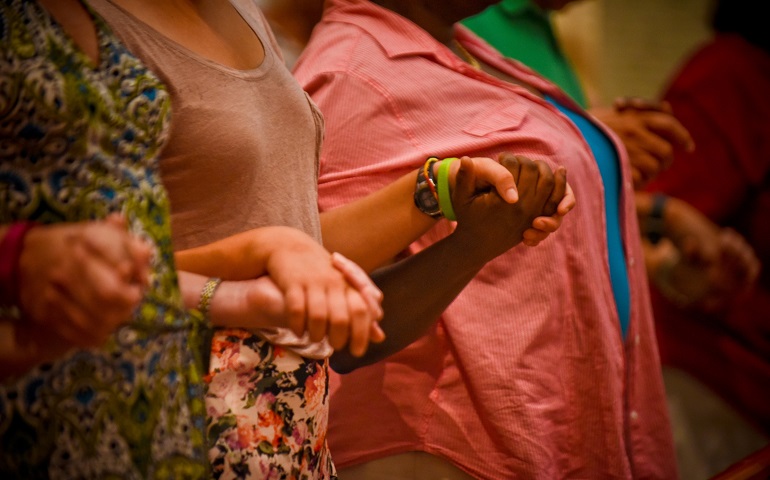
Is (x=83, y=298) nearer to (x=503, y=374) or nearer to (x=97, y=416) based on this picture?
(x=97, y=416)

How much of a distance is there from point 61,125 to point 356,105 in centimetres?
49

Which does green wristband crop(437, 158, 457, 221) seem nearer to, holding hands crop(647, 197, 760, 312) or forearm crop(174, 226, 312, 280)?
forearm crop(174, 226, 312, 280)

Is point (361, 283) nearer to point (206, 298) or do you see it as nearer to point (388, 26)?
point (206, 298)

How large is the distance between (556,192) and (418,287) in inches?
7.6

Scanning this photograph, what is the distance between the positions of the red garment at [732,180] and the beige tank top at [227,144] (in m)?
1.34

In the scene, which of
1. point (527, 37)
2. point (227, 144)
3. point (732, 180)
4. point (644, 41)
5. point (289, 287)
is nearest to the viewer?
point (289, 287)

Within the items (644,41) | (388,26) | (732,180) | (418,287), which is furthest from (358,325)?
(644,41)

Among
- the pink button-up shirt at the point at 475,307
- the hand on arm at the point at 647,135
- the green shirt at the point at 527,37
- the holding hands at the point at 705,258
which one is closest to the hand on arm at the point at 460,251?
the pink button-up shirt at the point at 475,307

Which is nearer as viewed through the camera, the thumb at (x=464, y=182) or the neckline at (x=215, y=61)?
the neckline at (x=215, y=61)

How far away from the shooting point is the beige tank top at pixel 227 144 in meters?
0.66

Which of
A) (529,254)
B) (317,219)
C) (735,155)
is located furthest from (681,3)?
(317,219)

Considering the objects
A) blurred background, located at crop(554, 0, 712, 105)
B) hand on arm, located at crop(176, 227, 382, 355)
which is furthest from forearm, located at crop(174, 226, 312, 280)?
blurred background, located at crop(554, 0, 712, 105)

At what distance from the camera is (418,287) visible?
0.89m

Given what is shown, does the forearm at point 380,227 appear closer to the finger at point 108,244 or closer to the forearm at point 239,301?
the forearm at point 239,301
